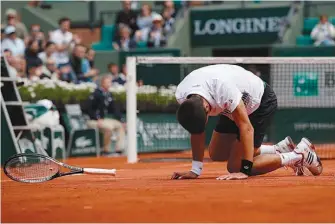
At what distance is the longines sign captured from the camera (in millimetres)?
22219

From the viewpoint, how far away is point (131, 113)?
15047 mm

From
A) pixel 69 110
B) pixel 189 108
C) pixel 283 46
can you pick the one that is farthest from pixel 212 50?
pixel 189 108

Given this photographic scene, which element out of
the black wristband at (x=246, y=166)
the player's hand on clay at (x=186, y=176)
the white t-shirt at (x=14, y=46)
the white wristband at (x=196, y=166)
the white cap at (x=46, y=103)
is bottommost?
the white cap at (x=46, y=103)

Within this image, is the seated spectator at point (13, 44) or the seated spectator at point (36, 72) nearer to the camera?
the seated spectator at point (36, 72)

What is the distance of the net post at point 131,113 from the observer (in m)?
15.0

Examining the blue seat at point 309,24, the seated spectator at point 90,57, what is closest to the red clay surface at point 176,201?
the seated spectator at point 90,57

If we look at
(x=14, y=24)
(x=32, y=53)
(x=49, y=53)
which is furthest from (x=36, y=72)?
(x=14, y=24)

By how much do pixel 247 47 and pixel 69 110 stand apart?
5.99 m

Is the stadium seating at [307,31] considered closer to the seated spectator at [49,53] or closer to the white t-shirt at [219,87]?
the seated spectator at [49,53]

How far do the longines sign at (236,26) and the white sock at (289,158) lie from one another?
1298 cm

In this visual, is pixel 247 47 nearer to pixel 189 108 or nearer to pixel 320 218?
pixel 189 108

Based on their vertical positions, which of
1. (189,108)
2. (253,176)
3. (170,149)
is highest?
(189,108)

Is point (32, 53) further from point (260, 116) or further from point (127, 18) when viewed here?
point (260, 116)

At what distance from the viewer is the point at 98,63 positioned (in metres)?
22.1
